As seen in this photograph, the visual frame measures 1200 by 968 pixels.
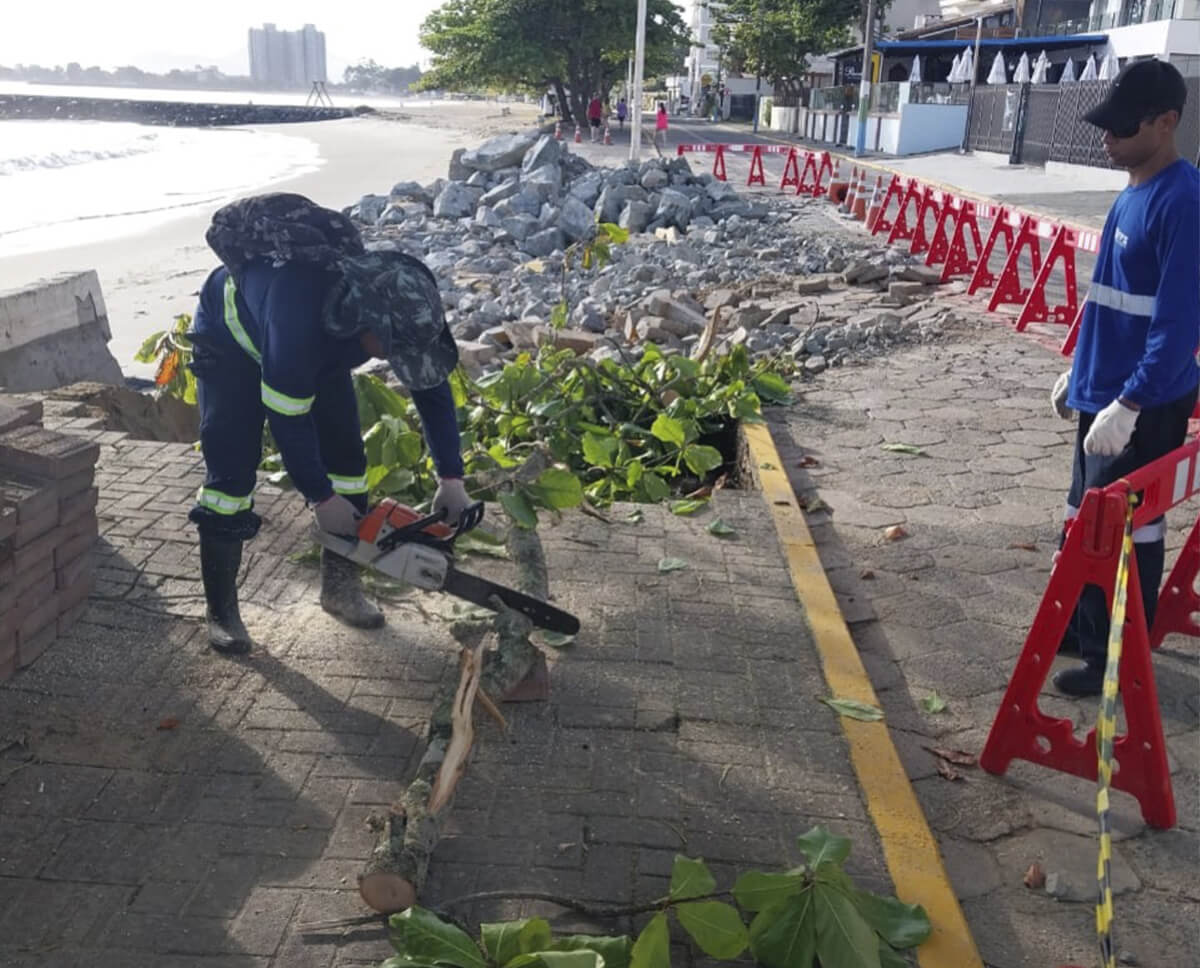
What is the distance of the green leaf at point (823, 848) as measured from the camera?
2545 millimetres

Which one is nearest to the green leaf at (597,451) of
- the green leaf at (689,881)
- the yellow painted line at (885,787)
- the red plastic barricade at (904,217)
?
the yellow painted line at (885,787)

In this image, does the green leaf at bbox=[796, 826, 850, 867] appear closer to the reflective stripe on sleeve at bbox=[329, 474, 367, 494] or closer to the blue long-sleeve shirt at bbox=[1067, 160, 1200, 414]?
the blue long-sleeve shirt at bbox=[1067, 160, 1200, 414]

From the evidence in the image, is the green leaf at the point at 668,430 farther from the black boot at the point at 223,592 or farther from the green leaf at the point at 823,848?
the green leaf at the point at 823,848

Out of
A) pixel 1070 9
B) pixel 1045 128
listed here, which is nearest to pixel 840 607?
pixel 1045 128

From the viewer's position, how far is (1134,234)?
359 centimetres

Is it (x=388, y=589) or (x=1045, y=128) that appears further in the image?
(x=1045, y=128)

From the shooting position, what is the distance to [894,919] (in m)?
2.63

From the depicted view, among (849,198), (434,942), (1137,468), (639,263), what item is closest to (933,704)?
(1137,468)

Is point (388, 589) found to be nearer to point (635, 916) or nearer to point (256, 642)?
point (256, 642)

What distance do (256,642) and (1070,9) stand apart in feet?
188

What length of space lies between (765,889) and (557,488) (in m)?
2.11

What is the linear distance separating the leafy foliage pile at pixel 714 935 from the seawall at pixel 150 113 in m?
76.5

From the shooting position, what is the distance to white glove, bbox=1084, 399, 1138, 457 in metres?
3.57

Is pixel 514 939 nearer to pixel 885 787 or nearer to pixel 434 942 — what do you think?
pixel 434 942
